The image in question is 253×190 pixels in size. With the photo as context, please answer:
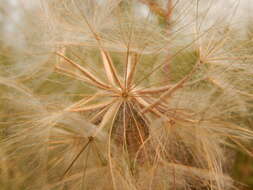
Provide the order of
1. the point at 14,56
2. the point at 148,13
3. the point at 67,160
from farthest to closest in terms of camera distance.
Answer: the point at 14,56, the point at 67,160, the point at 148,13

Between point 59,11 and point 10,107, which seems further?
point 59,11

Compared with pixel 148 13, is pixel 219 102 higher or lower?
lower

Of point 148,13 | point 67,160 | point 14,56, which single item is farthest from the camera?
point 14,56

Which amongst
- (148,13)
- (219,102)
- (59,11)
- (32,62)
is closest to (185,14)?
(148,13)

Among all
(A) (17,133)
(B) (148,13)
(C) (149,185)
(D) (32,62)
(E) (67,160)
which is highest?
(B) (148,13)

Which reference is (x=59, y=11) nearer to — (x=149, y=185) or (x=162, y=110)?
(x=162, y=110)

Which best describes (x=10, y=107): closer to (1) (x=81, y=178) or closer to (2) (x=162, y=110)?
(1) (x=81, y=178)
